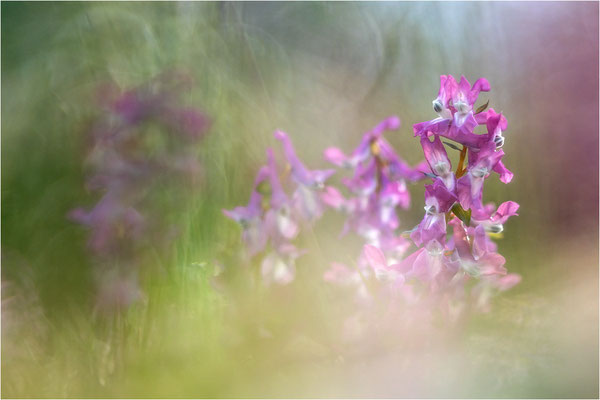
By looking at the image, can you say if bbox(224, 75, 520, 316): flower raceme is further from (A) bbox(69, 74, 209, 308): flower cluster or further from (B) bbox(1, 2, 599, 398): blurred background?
(A) bbox(69, 74, 209, 308): flower cluster

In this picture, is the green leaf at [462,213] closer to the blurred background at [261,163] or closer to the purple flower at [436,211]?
the purple flower at [436,211]

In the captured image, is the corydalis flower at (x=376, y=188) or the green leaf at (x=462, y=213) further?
the corydalis flower at (x=376, y=188)

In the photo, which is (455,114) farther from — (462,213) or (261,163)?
(261,163)

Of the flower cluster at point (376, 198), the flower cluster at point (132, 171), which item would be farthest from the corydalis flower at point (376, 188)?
the flower cluster at point (132, 171)

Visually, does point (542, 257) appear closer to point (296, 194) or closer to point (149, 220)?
point (296, 194)

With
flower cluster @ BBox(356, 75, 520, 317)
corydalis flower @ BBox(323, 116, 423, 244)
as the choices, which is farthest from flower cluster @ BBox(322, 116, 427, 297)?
flower cluster @ BBox(356, 75, 520, 317)
